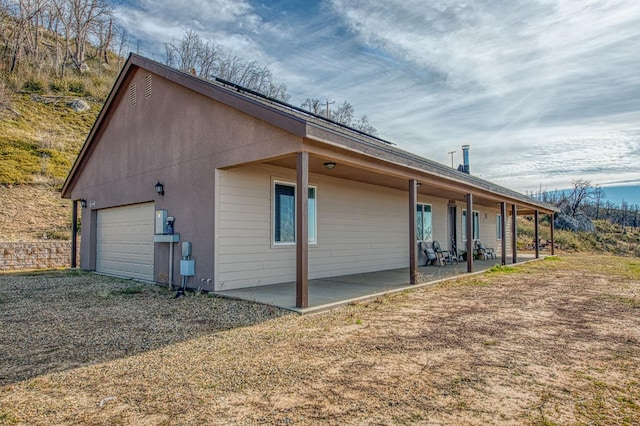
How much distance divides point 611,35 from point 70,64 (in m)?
36.6

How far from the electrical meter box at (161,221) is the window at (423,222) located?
771 centimetres

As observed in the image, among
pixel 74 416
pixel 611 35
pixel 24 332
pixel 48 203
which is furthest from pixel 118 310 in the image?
pixel 48 203

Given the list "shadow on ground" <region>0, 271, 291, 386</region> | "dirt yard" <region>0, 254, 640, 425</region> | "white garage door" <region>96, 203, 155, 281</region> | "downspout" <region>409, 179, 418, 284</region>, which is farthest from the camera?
"white garage door" <region>96, 203, 155, 281</region>

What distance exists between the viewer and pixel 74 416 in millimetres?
2398

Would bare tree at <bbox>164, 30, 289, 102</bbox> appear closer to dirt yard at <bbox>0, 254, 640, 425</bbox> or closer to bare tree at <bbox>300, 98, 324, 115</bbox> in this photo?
bare tree at <bbox>300, 98, 324, 115</bbox>

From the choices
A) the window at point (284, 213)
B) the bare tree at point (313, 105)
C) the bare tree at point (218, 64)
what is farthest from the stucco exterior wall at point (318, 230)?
the bare tree at point (218, 64)

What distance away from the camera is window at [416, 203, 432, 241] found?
1227 centimetres

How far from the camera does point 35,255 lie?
11.7 m

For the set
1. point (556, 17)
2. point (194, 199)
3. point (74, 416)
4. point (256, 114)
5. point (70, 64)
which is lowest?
point (74, 416)

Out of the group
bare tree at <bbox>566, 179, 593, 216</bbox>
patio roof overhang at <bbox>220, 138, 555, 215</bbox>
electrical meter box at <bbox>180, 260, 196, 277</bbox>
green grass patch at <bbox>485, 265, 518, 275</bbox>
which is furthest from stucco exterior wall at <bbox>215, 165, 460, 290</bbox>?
bare tree at <bbox>566, 179, 593, 216</bbox>

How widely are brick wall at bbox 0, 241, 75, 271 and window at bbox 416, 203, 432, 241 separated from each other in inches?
450

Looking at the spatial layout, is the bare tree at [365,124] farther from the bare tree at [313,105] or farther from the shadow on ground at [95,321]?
the shadow on ground at [95,321]

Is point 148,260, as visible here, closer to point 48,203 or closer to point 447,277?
point 447,277

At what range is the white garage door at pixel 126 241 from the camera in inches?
340
